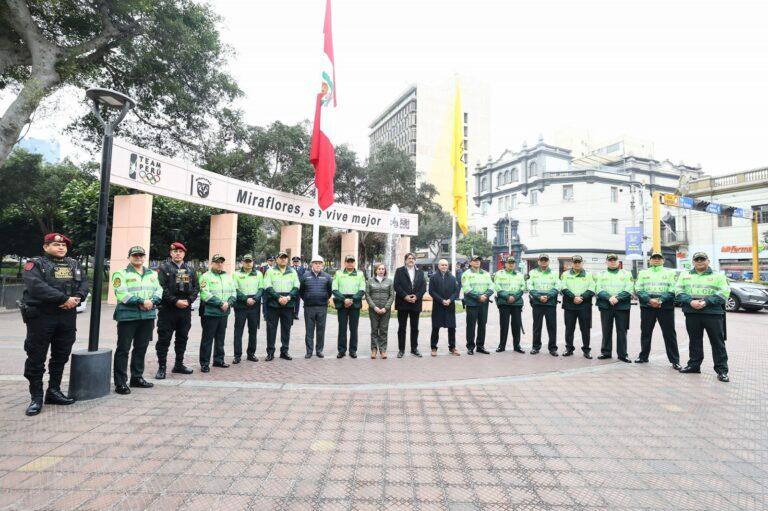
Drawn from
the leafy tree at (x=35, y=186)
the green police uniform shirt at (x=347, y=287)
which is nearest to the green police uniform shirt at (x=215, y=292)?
the green police uniform shirt at (x=347, y=287)

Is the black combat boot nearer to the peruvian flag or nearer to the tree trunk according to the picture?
the peruvian flag

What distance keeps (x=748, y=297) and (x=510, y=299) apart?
1370cm

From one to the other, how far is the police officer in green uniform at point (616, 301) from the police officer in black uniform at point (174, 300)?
6876 mm

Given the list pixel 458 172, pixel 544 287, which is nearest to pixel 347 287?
pixel 544 287

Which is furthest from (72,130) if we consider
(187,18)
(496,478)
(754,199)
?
(754,199)

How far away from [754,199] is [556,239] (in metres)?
17.1

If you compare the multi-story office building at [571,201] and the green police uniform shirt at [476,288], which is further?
the multi-story office building at [571,201]

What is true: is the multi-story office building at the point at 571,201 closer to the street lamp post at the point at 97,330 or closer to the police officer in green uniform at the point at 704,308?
the police officer in green uniform at the point at 704,308

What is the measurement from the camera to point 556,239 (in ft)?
143

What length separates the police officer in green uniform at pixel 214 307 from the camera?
6293 mm

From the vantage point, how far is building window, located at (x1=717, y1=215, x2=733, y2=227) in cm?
2984

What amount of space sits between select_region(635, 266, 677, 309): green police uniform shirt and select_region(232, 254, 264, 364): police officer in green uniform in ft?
21.3

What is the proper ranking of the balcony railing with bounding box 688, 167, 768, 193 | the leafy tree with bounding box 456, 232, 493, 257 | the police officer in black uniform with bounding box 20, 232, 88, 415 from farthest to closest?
the leafy tree with bounding box 456, 232, 493, 257, the balcony railing with bounding box 688, 167, 768, 193, the police officer in black uniform with bounding box 20, 232, 88, 415

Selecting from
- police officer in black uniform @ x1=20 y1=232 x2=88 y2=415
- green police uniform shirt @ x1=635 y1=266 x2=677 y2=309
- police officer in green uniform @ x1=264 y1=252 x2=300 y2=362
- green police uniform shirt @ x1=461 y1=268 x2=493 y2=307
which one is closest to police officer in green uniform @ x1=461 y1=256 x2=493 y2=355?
green police uniform shirt @ x1=461 y1=268 x2=493 y2=307
